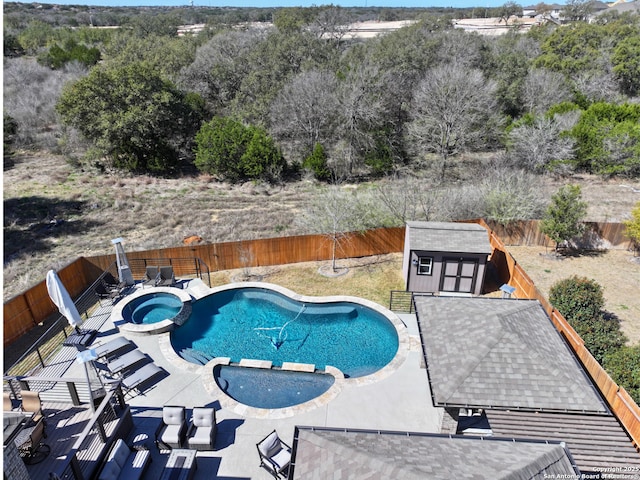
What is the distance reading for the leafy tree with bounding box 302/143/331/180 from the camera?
3288 cm

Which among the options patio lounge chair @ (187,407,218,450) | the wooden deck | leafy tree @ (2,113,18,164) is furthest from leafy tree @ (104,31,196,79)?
patio lounge chair @ (187,407,218,450)

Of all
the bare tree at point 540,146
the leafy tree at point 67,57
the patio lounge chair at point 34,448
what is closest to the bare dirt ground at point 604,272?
the bare tree at point 540,146

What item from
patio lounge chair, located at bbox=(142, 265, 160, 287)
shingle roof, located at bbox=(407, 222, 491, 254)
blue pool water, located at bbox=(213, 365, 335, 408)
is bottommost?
blue pool water, located at bbox=(213, 365, 335, 408)

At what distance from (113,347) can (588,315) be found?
1559 centimetres

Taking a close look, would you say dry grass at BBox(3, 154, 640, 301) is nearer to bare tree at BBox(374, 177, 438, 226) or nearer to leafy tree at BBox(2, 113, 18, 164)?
leafy tree at BBox(2, 113, 18, 164)

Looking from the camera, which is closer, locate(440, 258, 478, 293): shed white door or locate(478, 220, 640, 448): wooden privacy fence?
locate(478, 220, 640, 448): wooden privacy fence

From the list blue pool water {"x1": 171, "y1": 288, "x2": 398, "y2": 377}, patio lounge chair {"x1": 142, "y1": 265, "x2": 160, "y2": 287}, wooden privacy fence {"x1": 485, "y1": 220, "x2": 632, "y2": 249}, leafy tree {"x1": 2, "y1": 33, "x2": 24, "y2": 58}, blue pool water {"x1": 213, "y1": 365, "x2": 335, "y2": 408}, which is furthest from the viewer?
leafy tree {"x1": 2, "y1": 33, "x2": 24, "y2": 58}

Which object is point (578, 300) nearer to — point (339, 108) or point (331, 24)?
point (339, 108)

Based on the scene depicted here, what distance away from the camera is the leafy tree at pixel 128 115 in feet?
104

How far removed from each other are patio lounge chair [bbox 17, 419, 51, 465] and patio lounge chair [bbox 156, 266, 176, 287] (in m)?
8.42

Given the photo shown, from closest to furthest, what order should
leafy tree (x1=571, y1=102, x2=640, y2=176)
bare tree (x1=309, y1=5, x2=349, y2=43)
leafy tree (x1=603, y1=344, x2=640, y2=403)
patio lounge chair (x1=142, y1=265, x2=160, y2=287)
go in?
leafy tree (x1=603, y1=344, x2=640, y2=403), patio lounge chair (x1=142, y1=265, x2=160, y2=287), leafy tree (x1=571, y1=102, x2=640, y2=176), bare tree (x1=309, y1=5, x2=349, y2=43)

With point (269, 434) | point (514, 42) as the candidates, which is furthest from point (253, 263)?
point (514, 42)

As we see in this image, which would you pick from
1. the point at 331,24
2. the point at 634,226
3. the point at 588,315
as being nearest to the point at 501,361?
the point at 588,315

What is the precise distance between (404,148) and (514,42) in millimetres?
32570
